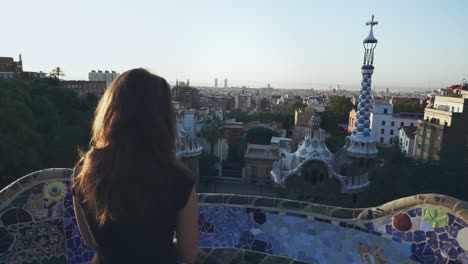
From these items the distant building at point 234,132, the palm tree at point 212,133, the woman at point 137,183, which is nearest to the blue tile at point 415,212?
the woman at point 137,183

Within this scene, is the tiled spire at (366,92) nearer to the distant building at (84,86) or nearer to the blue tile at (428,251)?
the blue tile at (428,251)

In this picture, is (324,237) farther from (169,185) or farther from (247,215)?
(169,185)

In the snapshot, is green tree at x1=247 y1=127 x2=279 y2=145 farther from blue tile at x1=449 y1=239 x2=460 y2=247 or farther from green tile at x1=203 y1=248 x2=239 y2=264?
blue tile at x1=449 y1=239 x2=460 y2=247

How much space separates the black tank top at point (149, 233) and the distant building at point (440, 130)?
19.6 m

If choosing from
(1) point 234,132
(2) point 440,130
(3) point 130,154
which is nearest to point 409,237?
(3) point 130,154

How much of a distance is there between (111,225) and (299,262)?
2417mm

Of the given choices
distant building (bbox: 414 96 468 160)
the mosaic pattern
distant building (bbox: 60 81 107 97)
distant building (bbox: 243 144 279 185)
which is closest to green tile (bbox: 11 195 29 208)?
the mosaic pattern

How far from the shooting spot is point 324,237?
11.0 ft

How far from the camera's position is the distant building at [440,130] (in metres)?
19.9

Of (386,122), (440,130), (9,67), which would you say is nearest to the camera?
(440,130)

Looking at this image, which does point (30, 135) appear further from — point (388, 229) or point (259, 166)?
point (259, 166)

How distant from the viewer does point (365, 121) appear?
43.4 ft

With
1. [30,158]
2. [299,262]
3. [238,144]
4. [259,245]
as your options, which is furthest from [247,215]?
[238,144]

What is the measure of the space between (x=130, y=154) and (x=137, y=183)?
10 cm
